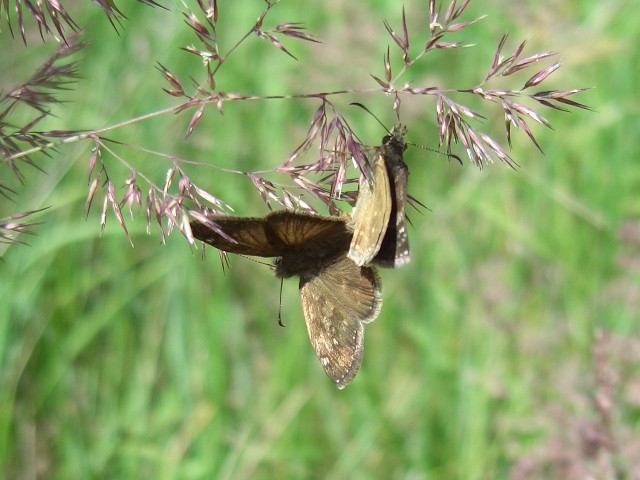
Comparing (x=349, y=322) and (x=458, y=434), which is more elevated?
(x=349, y=322)

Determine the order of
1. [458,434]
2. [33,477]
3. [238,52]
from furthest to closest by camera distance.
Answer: [238,52]
[458,434]
[33,477]

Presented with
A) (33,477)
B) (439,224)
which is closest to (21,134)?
(33,477)

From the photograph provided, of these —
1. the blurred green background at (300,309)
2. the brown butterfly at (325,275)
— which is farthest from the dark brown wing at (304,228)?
the blurred green background at (300,309)

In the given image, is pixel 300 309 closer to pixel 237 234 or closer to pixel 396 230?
pixel 396 230

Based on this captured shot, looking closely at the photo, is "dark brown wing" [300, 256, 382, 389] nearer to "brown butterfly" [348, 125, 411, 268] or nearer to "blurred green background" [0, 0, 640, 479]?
"brown butterfly" [348, 125, 411, 268]

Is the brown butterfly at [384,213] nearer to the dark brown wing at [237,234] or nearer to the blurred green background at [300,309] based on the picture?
the dark brown wing at [237,234]

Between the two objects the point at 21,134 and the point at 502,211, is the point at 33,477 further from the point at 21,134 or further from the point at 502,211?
the point at 502,211

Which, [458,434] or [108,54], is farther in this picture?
[108,54]

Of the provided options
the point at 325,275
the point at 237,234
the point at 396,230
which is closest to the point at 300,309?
the point at 325,275
